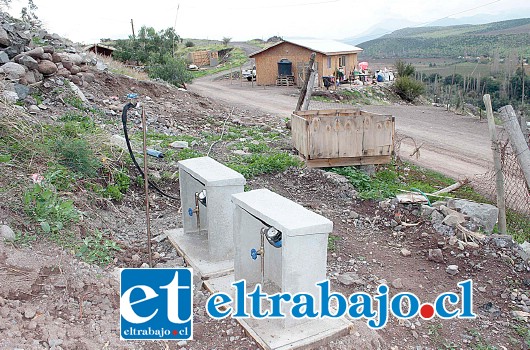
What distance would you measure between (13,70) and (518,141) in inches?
392

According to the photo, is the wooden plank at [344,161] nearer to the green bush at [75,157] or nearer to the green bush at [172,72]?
the green bush at [75,157]

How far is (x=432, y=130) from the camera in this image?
50.9 feet

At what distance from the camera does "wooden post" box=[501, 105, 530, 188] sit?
5.75 meters

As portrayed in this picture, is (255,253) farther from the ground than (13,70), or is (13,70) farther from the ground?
(13,70)

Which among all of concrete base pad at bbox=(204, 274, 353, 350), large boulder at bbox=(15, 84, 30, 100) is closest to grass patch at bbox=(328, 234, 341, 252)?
concrete base pad at bbox=(204, 274, 353, 350)

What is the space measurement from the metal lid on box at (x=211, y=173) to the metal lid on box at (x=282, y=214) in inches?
18.5

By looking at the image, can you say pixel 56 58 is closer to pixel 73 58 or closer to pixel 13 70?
pixel 73 58

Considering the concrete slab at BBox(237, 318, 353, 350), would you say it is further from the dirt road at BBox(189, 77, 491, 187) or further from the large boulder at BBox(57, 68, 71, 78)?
the large boulder at BBox(57, 68, 71, 78)

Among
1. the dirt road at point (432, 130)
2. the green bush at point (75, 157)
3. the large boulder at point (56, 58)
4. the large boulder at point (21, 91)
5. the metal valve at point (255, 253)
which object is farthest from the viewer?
the large boulder at point (56, 58)

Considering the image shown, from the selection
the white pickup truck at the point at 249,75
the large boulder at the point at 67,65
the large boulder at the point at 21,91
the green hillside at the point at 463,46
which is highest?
the green hillside at the point at 463,46

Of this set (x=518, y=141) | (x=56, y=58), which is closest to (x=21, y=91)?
(x=56, y=58)

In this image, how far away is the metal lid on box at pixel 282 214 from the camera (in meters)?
3.61

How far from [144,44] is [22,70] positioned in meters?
18.6

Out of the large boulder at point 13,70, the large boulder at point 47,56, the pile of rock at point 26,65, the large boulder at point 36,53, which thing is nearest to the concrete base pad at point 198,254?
the pile of rock at point 26,65
